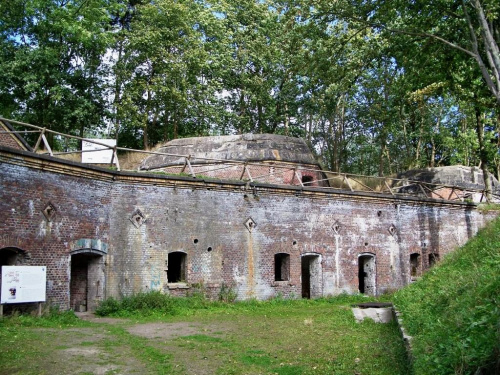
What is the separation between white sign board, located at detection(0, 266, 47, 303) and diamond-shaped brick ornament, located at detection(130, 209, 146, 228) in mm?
3630

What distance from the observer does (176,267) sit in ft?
56.7

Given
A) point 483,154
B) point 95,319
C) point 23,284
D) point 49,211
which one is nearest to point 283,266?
point 95,319

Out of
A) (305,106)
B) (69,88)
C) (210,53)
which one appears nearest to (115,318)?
(69,88)

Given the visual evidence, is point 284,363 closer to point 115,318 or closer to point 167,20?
point 115,318

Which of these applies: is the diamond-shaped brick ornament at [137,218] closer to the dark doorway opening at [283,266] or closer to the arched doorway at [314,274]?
the dark doorway opening at [283,266]

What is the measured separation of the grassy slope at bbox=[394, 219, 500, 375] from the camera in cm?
555

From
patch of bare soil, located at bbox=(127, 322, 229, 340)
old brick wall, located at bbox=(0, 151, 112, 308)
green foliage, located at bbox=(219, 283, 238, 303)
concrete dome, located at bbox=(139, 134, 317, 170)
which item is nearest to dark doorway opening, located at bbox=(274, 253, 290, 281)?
green foliage, located at bbox=(219, 283, 238, 303)

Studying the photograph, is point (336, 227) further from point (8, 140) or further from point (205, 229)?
point (8, 140)

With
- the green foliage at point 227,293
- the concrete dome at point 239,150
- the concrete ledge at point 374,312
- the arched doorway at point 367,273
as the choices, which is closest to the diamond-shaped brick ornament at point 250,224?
the green foliage at point 227,293

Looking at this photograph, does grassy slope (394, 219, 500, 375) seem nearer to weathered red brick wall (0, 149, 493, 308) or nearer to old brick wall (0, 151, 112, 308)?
weathered red brick wall (0, 149, 493, 308)

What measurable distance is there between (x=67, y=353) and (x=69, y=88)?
20278 millimetres

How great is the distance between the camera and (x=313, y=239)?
19516 millimetres

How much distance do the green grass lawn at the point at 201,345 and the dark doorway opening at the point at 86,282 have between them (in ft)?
4.98

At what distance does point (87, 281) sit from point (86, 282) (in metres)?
0.05
